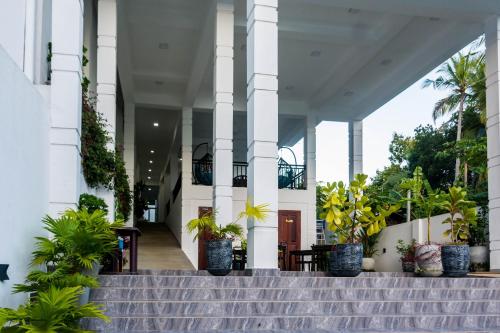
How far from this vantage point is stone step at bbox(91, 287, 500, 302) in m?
6.00

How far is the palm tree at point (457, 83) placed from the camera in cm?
1903

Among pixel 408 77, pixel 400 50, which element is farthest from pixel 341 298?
pixel 408 77

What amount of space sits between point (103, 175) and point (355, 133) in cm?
974

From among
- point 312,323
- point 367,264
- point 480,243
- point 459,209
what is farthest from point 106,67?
point 480,243

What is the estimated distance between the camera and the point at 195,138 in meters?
21.0

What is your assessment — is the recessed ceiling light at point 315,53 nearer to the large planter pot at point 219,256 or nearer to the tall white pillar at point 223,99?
the tall white pillar at point 223,99

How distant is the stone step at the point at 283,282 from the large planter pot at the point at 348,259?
774mm

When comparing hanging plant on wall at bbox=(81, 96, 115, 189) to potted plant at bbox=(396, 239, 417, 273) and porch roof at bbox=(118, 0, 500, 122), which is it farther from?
potted plant at bbox=(396, 239, 417, 273)

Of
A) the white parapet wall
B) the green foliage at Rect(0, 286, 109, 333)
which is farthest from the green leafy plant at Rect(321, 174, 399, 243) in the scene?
the green foliage at Rect(0, 286, 109, 333)

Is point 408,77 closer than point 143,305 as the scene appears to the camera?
No

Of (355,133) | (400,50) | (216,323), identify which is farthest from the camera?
(355,133)

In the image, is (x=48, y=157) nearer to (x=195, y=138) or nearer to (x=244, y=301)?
(x=244, y=301)

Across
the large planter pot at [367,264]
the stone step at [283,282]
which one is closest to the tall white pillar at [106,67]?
the stone step at [283,282]

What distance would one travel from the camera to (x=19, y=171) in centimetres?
539
